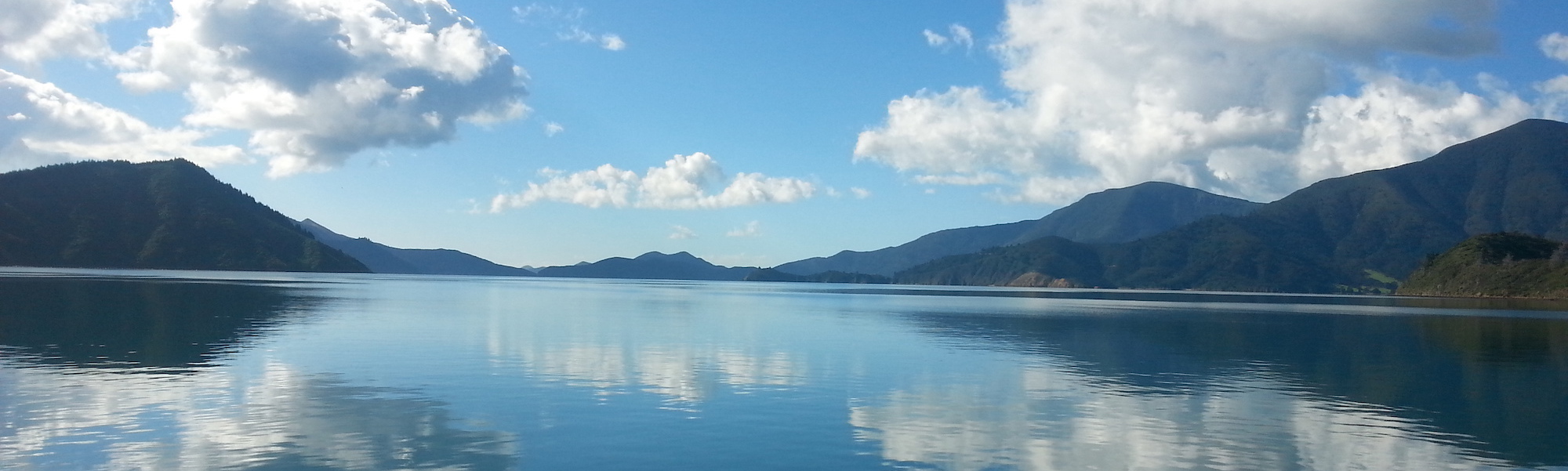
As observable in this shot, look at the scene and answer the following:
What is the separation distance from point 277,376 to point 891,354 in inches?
1221

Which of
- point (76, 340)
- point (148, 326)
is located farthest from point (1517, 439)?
point (148, 326)

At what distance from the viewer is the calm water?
80.0ft

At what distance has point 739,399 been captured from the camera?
35.1m

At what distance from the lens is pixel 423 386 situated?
121ft

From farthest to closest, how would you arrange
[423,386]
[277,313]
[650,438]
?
[277,313]
[423,386]
[650,438]

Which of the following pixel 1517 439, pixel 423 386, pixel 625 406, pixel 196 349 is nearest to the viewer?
pixel 1517 439

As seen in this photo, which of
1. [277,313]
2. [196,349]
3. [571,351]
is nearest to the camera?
[196,349]

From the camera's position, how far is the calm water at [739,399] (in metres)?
24.4

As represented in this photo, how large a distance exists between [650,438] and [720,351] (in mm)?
27940

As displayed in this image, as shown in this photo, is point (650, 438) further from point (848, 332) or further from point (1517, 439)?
point (848, 332)

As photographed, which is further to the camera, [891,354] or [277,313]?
[277,313]

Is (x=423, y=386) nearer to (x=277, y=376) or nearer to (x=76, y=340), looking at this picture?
(x=277, y=376)

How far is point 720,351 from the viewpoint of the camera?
5431 cm

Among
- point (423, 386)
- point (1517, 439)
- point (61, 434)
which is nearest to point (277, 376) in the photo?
point (423, 386)
